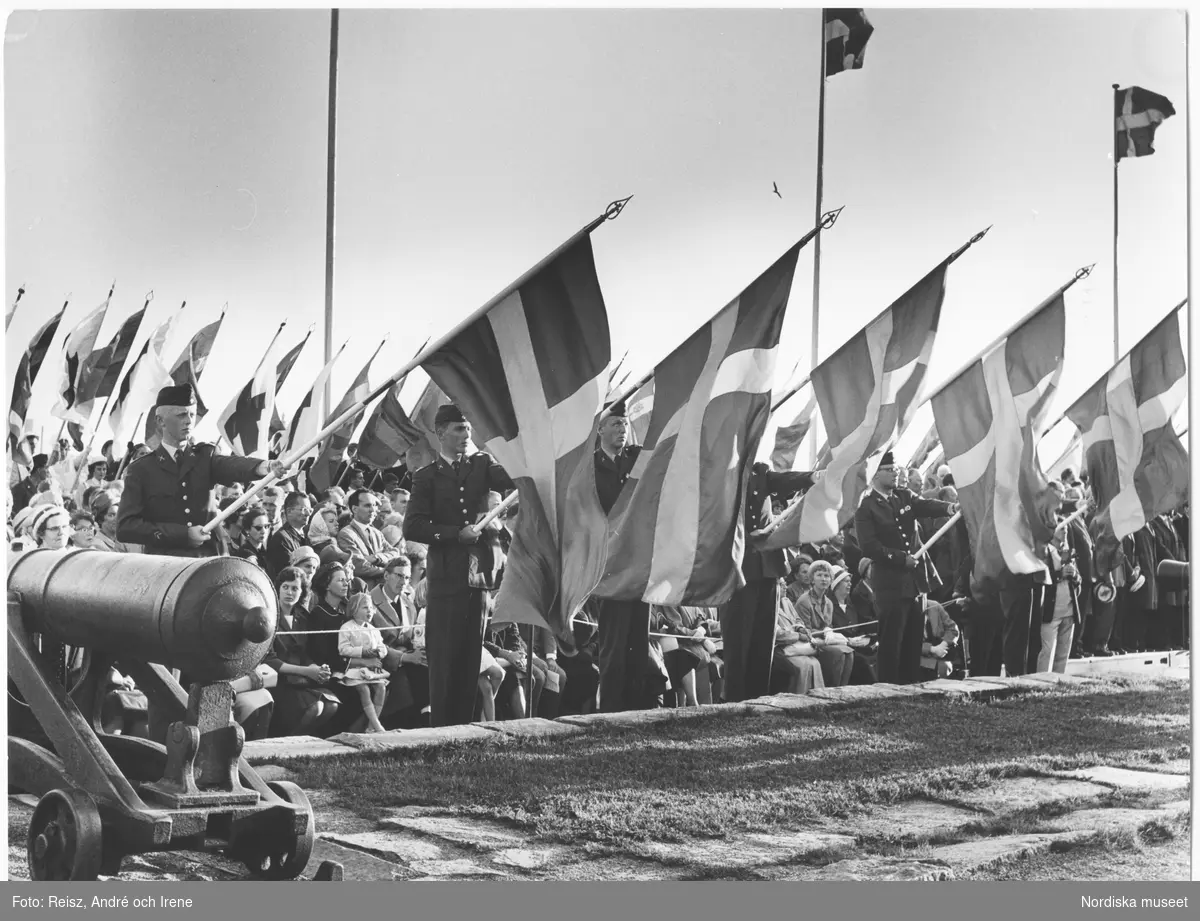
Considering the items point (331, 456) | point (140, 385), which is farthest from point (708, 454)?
point (140, 385)

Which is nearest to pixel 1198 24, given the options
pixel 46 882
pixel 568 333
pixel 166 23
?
pixel 568 333

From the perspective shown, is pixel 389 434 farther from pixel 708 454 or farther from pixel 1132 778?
pixel 1132 778

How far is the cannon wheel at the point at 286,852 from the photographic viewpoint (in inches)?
209

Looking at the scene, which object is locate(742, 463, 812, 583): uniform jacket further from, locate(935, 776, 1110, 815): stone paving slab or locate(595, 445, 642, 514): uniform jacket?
locate(935, 776, 1110, 815): stone paving slab

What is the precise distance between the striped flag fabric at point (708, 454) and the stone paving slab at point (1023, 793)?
57.9 inches

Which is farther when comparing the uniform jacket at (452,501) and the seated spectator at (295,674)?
the uniform jacket at (452,501)

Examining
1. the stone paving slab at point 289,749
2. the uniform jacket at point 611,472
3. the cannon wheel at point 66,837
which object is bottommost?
the cannon wheel at point 66,837

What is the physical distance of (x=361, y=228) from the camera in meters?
6.72

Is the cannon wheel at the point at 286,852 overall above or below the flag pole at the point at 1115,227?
below

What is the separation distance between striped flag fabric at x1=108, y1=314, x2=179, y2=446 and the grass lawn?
70.5 inches

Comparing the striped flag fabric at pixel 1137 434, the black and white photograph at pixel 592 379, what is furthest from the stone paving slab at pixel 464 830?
the striped flag fabric at pixel 1137 434

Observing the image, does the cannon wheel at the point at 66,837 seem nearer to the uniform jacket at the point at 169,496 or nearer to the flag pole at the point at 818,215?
the uniform jacket at the point at 169,496

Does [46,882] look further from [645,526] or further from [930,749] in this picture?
[930,749]

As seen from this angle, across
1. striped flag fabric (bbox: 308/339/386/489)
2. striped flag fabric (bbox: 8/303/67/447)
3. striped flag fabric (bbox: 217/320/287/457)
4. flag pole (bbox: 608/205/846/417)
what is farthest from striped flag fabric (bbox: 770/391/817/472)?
striped flag fabric (bbox: 8/303/67/447)
